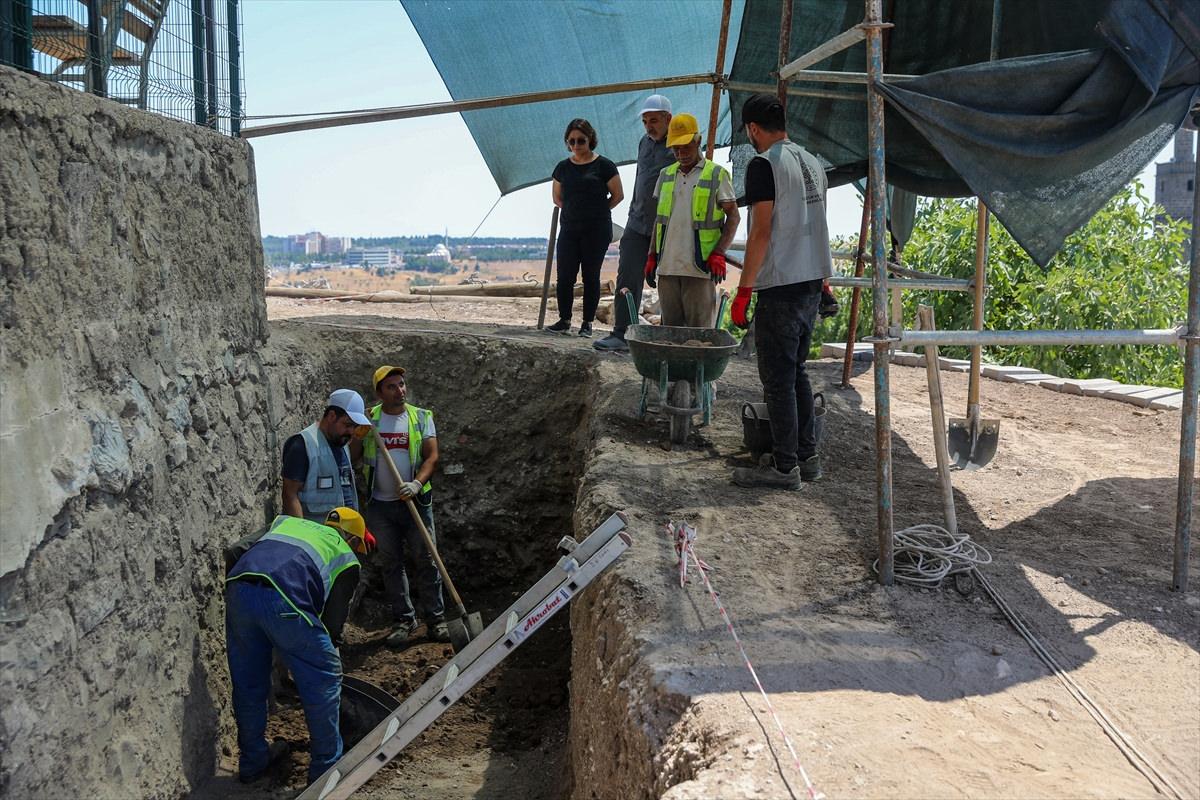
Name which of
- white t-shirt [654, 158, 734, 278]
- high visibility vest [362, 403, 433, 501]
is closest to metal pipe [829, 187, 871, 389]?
white t-shirt [654, 158, 734, 278]

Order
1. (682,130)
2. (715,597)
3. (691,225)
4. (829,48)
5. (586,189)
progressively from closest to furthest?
(715,597)
(829,48)
(682,130)
(691,225)
(586,189)

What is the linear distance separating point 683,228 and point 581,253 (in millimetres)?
2032

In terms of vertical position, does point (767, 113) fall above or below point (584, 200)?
above

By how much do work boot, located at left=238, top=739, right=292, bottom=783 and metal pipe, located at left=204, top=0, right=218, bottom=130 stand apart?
3.25 m

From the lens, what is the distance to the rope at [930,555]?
12.6 feet

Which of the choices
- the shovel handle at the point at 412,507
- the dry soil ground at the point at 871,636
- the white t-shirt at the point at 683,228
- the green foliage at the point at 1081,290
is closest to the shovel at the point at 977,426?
the dry soil ground at the point at 871,636

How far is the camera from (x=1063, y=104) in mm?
3672

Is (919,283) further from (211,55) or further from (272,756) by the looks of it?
(211,55)

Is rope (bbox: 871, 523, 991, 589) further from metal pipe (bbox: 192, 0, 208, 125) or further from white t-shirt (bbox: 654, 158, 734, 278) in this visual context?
metal pipe (bbox: 192, 0, 208, 125)

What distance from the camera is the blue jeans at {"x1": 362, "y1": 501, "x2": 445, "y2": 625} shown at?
228 inches

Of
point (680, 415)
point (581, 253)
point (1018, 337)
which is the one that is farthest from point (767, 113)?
point (581, 253)

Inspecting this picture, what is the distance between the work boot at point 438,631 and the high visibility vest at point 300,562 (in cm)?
159

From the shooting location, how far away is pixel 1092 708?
9.66 ft

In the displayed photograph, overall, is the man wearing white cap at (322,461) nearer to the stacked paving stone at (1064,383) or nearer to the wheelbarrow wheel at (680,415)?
the wheelbarrow wheel at (680,415)
